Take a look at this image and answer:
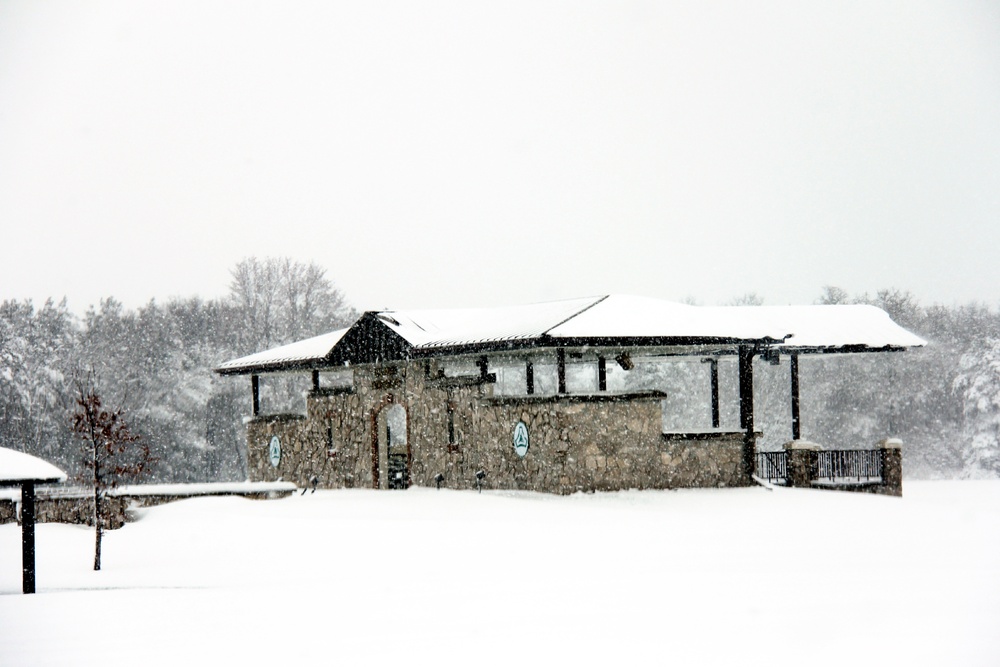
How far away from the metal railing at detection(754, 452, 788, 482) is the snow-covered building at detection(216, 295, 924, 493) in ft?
5.00

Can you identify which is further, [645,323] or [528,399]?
[645,323]

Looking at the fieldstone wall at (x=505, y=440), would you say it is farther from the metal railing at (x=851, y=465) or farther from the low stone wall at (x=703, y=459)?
the metal railing at (x=851, y=465)

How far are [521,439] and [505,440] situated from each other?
578 mm

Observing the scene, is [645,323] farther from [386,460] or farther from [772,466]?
[386,460]

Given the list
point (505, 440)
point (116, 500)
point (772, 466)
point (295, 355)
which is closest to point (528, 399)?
point (505, 440)

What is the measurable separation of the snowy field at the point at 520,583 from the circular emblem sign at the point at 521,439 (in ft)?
3.90

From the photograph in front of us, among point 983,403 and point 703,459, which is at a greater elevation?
point 703,459

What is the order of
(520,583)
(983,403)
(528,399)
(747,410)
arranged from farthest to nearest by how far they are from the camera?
(983,403)
(747,410)
(528,399)
(520,583)

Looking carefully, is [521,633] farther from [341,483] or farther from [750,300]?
[750,300]

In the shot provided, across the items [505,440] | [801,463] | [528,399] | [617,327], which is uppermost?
[617,327]

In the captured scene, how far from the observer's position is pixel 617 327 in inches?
858

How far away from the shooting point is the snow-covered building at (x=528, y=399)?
70.7 ft

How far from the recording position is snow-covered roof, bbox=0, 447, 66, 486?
12399 mm

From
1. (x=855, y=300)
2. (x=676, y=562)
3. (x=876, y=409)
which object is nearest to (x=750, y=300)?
(x=855, y=300)
